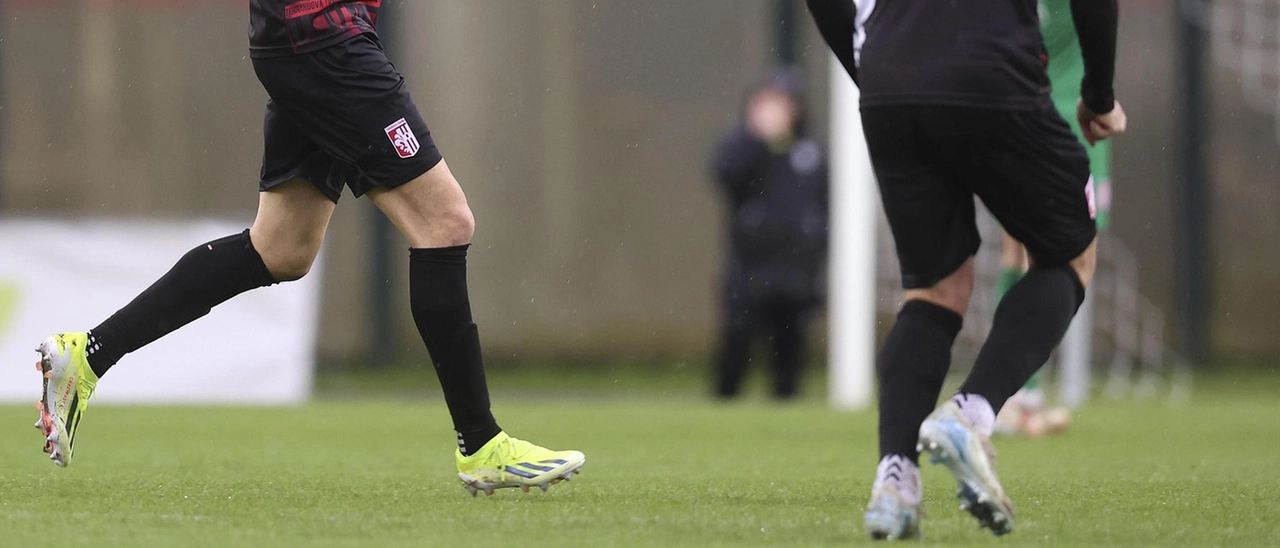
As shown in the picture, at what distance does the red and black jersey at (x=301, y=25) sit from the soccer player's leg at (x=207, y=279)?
0.86 feet

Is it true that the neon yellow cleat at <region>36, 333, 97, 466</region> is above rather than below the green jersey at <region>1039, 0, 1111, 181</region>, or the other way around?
below

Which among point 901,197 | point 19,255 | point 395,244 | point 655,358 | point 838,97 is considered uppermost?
point 901,197

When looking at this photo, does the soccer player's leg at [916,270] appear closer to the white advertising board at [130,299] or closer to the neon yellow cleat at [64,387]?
the neon yellow cleat at [64,387]

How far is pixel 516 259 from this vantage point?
432 inches

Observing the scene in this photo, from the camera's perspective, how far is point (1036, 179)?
3.13 metres

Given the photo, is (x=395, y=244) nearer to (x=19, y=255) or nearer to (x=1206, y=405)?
(x=19, y=255)

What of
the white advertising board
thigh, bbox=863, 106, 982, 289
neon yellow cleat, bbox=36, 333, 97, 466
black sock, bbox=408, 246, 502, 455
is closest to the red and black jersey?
black sock, bbox=408, 246, 502, 455

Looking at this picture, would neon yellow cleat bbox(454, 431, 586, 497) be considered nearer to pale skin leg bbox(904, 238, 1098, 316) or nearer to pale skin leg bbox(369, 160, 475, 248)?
pale skin leg bbox(369, 160, 475, 248)

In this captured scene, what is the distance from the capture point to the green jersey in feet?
18.3

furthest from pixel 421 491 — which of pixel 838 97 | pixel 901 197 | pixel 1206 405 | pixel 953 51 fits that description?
pixel 1206 405

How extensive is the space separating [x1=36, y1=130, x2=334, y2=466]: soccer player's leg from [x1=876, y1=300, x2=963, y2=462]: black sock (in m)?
1.49

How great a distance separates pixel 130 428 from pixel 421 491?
2.54 metres

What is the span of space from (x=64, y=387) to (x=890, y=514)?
195 cm

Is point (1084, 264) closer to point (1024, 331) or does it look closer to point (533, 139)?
point (1024, 331)
